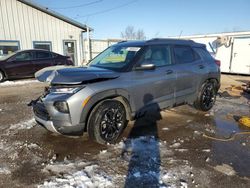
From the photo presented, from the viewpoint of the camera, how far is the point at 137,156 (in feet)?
11.8

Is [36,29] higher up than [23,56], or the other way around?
[36,29]

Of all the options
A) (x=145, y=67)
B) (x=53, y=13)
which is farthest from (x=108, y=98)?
(x=53, y=13)

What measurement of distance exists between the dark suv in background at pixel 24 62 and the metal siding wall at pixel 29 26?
132 inches

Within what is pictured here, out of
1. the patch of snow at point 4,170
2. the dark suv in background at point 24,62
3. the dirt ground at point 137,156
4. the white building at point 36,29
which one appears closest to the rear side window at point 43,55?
the dark suv in background at point 24,62

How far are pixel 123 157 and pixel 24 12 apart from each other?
1416 cm

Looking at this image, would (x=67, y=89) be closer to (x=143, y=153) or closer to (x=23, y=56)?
(x=143, y=153)

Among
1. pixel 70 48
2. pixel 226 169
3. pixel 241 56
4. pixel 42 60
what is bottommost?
pixel 226 169

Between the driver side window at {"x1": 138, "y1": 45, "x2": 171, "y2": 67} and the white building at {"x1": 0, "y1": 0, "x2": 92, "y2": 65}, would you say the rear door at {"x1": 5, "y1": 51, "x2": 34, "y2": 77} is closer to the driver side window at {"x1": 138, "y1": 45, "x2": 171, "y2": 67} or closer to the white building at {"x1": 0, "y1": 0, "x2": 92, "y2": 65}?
the white building at {"x1": 0, "y1": 0, "x2": 92, "y2": 65}

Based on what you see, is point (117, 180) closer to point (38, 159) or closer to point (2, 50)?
point (38, 159)

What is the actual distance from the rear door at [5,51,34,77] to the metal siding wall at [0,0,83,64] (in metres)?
3.43

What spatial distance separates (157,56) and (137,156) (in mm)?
2179

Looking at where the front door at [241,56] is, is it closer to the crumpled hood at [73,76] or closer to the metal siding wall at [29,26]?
the metal siding wall at [29,26]

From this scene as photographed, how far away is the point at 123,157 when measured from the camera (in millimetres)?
3568

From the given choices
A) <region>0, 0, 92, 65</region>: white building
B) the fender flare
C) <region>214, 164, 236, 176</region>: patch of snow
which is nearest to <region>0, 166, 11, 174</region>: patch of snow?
the fender flare
